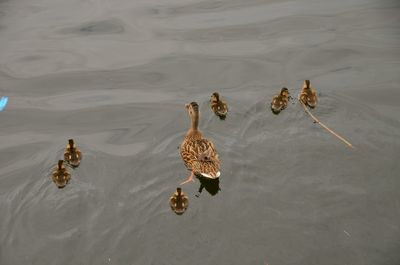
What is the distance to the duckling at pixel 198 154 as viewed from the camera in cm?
616

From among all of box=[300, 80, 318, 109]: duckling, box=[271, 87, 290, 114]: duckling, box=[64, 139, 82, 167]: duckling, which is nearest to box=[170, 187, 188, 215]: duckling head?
box=[64, 139, 82, 167]: duckling

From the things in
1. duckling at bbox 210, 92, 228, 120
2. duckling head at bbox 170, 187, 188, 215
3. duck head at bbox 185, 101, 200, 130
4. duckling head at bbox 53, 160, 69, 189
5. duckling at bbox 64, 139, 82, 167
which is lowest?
duckling head at bbox 170, 187, 188, 215

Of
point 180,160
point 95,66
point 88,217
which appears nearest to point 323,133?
point 180,160

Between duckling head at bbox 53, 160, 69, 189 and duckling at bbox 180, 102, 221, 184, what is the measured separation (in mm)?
1470

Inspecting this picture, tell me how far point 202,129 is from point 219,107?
0.41 metres

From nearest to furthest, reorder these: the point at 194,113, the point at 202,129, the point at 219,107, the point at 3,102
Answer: the point at 194,113
the point at 202,129
the point at 219,107
the point at 3,102

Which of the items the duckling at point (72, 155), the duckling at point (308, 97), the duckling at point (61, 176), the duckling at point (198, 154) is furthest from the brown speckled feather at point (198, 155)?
the duckling at point (308, 97)

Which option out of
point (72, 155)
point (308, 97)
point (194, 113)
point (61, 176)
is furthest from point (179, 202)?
point (308, 97)

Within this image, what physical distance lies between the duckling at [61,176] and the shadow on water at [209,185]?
5.41 feet

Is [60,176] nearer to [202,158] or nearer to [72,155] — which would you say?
[72,155]

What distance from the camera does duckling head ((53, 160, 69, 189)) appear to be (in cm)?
626

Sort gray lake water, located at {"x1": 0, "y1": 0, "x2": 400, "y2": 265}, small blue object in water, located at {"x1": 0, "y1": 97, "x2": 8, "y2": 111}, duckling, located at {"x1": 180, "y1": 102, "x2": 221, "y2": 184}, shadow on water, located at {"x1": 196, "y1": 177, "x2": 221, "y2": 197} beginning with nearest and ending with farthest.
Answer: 1. gray lake water, located at {"x1": 0, "y1": 0, "x2": 400, "y2": 265}
2. shadow on water, located at {"x1": 196, "y1": 177, "x2": 221, "y2": 197}
3. duckling, located at {"x1": 180, "y1": 102, "x2": 221, "y2": 184}
4. small blue object in water, located at {"x1": 0, "y1": 97, "x2": 8, "y2": 111}

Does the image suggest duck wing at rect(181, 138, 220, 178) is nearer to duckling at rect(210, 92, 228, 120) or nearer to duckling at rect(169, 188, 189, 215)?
duckling at rect(169, 188, 189, 215)

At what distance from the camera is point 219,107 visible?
7.23 meters
